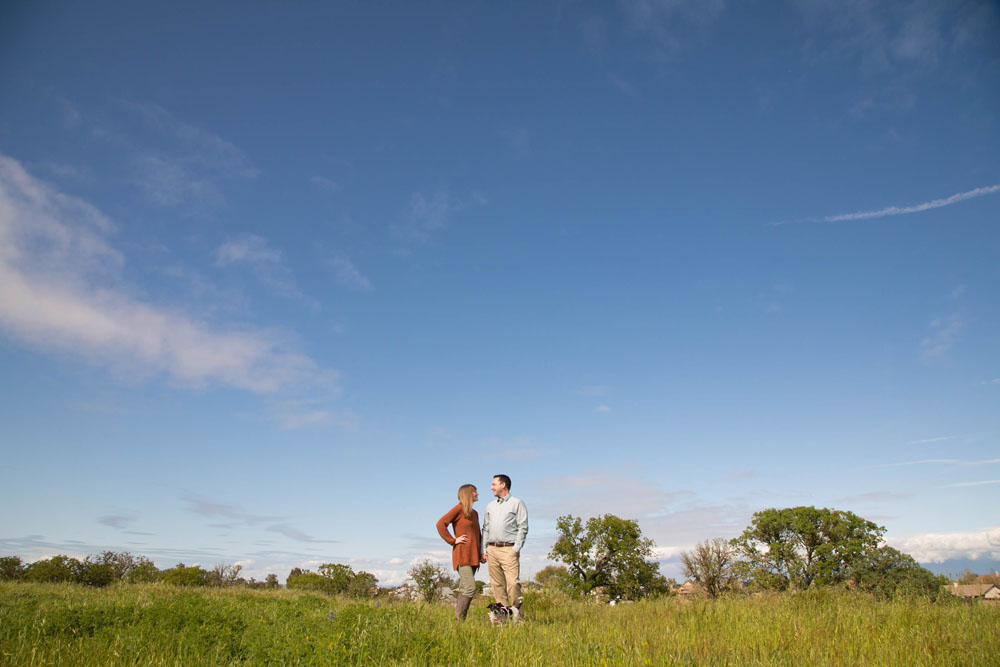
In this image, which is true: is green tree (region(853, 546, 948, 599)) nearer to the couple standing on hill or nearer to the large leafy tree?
the large leafy tree

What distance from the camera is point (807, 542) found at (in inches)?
1806

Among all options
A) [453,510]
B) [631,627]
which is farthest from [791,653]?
[453,510]

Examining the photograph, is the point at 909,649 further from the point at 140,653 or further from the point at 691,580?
the point at 691,580

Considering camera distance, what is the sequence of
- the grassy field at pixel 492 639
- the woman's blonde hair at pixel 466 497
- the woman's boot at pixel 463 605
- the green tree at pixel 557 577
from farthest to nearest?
the green tree at pixel 557 577 → the woman's blonde hair at pixel 466 497 → the woman's boot at pixel 463 605 → the grassy field at pixel 492 639

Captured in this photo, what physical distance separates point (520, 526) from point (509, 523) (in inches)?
8.2

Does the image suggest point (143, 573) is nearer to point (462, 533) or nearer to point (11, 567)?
point (11, 567)

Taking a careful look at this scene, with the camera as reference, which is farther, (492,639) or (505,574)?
(505,574)

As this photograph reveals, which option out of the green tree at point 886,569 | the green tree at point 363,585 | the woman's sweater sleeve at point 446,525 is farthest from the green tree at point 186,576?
the green tree at point 886,569

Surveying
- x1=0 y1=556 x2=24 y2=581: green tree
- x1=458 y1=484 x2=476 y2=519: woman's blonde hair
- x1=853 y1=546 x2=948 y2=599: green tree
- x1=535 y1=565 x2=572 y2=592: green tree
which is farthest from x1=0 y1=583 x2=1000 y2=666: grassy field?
x1=535 y1=565 x2=572 y2=592: green tree

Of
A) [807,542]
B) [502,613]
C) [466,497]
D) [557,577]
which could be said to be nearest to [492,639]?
[502,613]

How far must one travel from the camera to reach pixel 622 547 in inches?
1438

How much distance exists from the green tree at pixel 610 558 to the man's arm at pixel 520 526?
29638 millimetres

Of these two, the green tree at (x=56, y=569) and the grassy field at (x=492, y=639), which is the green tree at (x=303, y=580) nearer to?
the green tree at (x=56, y=569)

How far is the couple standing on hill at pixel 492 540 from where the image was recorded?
29.9ft
